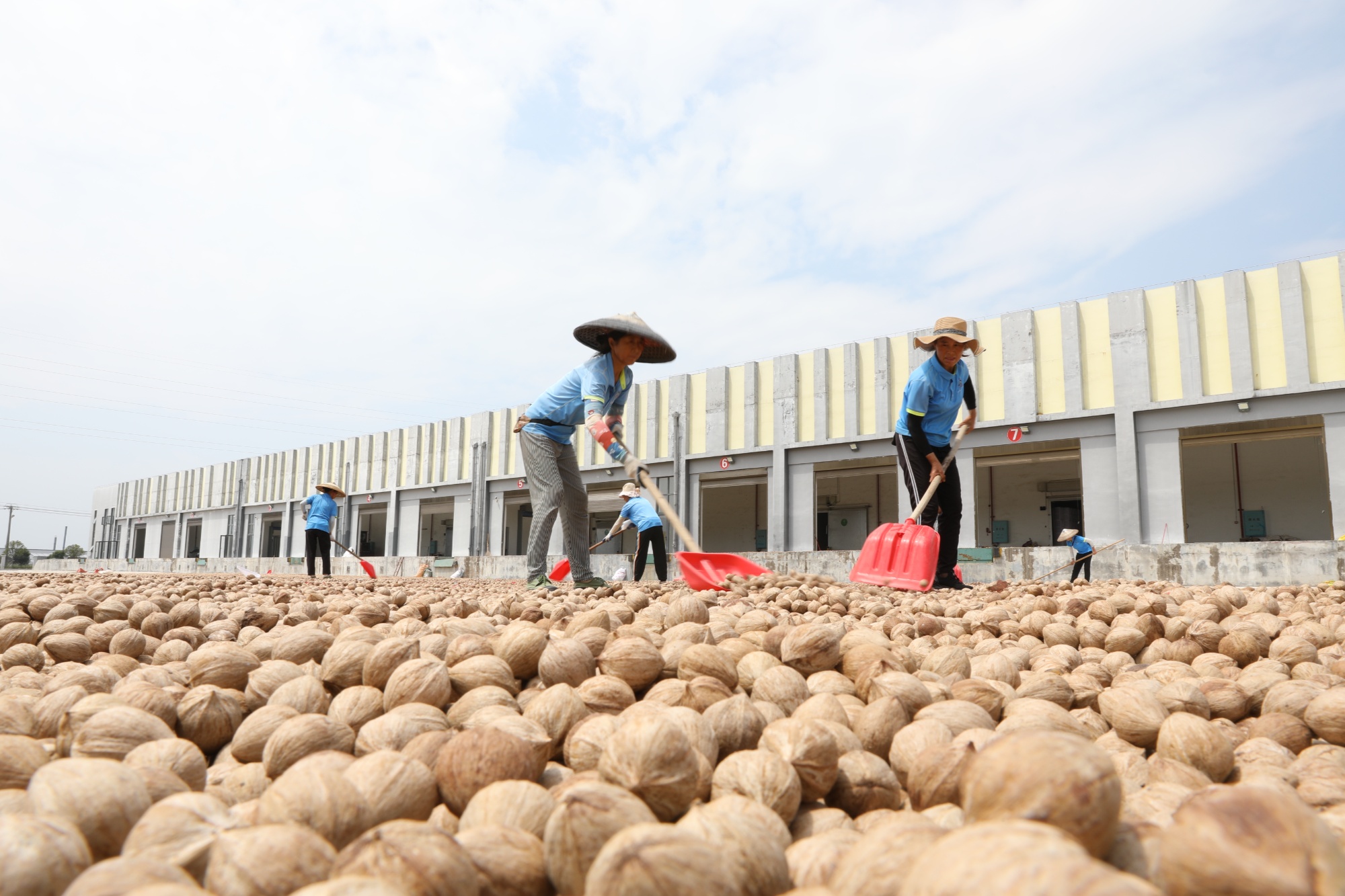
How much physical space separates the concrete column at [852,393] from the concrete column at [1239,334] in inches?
293

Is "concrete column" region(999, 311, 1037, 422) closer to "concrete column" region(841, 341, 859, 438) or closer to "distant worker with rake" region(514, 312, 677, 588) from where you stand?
"concrete column" region(841, 341, 859, 438)

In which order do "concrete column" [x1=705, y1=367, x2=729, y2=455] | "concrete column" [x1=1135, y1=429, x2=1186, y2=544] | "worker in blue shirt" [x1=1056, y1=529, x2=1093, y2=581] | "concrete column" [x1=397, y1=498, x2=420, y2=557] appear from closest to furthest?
"worker in blue shirt" [x1=1056, y1=529, x2=1093, y2=581], "concrete column" [x1=1135, y1=429, x2=1186, y2=544], "concrete column" [x1=705, y1=367, x2=729, y2=455], "concrete column" [x1=397, y1=498, x2=420, y2=557]

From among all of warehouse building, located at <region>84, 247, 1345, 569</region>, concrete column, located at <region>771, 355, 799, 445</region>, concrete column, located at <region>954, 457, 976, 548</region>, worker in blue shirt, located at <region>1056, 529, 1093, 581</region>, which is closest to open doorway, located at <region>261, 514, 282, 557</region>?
warehouse building, located at <region>84, 247, 1345, 569</region>

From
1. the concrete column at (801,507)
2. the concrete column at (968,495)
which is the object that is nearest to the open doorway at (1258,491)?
the concrete column at (968,495)

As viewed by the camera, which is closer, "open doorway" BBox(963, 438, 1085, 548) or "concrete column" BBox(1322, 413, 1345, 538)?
"concrete column" BBox(1322, 413, 1345, 538)

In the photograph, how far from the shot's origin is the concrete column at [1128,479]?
583 inches

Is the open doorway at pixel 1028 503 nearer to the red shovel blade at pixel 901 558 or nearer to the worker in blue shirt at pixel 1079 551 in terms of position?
the worker in blue shirt at pixel 1079 551

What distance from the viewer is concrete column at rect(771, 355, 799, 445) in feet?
66.8

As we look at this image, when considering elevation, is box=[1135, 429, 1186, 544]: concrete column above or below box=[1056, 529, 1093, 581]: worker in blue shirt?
above

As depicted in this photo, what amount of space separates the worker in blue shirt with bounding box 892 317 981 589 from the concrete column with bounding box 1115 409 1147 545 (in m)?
10.2

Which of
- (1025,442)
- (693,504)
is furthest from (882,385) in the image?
(693,504)

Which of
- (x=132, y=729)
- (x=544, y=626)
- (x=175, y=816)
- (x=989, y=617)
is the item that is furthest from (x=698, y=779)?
(x=989, y=617)

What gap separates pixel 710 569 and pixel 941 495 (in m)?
Result: 2.05

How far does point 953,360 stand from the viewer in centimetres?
652
